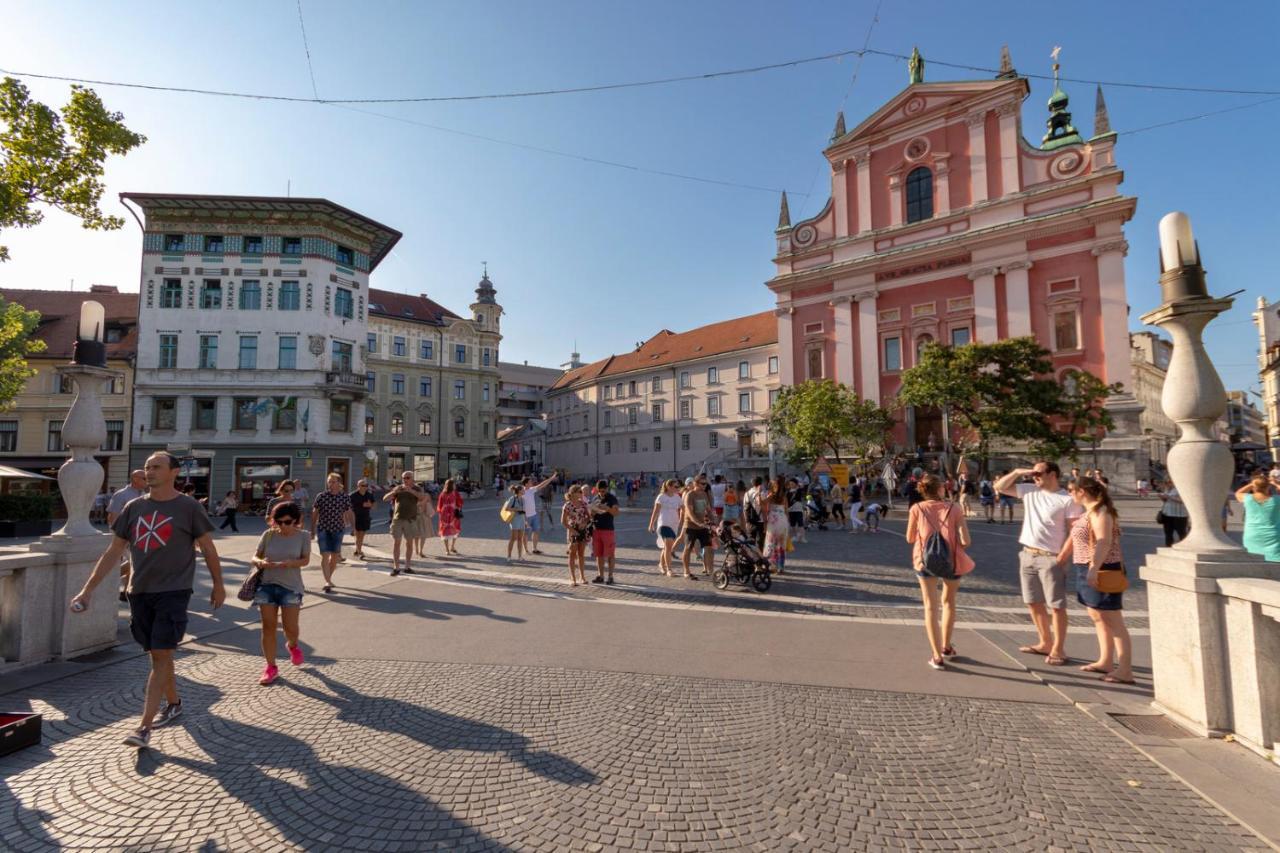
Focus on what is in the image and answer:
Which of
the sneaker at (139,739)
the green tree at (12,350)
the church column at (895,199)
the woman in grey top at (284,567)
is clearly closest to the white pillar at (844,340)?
the church column at (895,199)

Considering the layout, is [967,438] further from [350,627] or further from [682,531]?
[350,627]

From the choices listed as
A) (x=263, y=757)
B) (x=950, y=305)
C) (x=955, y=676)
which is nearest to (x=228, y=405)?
(x=263, y=757)

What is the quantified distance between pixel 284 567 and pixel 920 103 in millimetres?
45199

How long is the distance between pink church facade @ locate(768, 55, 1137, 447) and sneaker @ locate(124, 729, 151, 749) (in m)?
34.9

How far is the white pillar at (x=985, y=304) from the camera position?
33.9 metres

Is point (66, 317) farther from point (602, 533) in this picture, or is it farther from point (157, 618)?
point (157, 618)

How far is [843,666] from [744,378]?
46880 millimetres

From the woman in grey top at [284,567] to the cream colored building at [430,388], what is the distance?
42057mm

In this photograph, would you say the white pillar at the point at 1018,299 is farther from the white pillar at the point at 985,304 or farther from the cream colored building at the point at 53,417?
the cream colored building at the point at 53,417

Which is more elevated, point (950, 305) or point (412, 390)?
point (950, 305)

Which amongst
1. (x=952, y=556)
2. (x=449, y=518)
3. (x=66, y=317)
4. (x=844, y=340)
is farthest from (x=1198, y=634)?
(x=66, y=317)

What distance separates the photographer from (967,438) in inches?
1200

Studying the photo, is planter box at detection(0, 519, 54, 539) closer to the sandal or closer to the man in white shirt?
the man in white shirt

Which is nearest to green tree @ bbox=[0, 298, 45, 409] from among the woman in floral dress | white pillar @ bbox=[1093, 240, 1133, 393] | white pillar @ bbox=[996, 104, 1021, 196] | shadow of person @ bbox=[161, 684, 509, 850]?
the woman in floral dress
